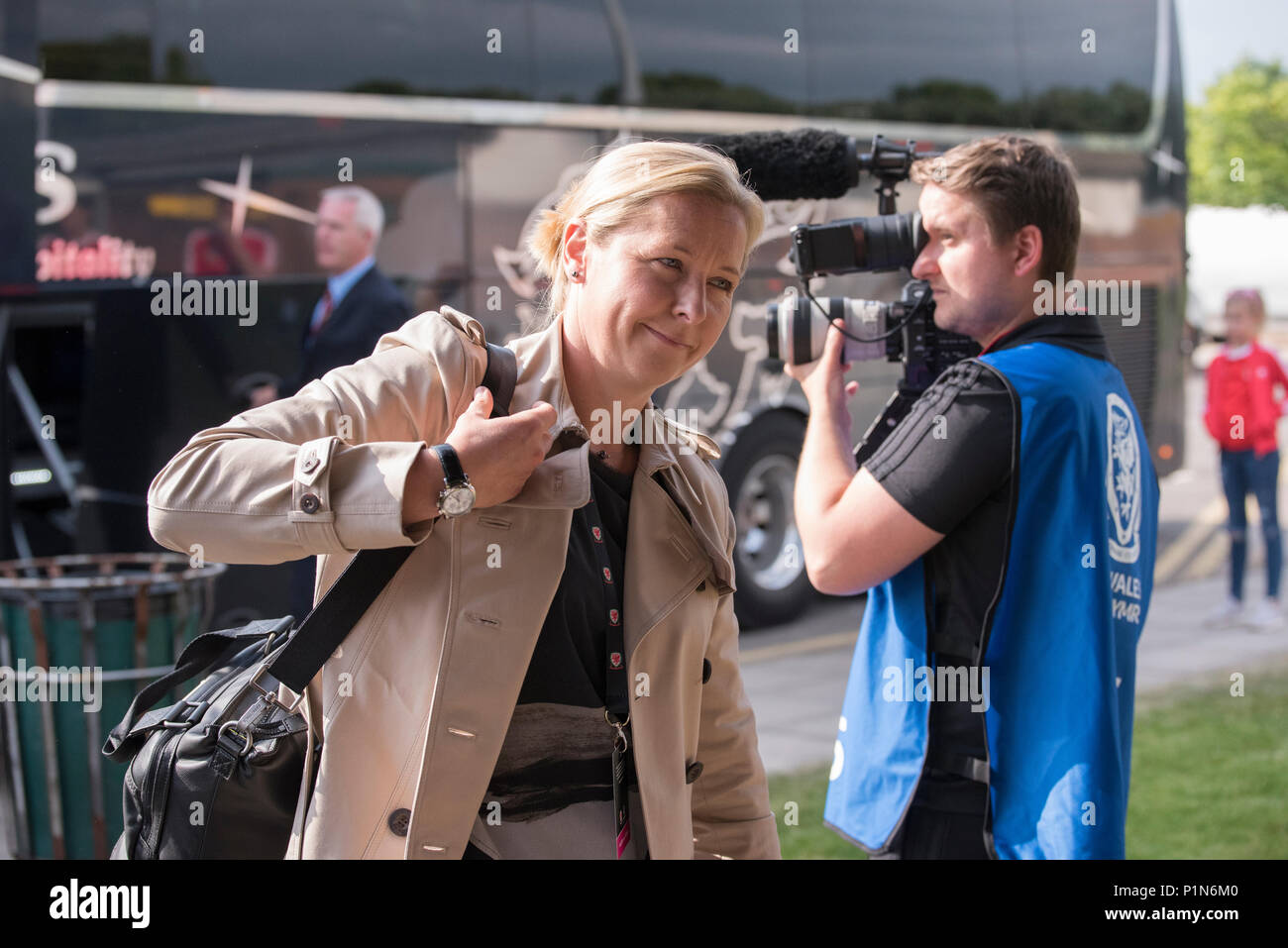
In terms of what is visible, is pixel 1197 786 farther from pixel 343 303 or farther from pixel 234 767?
pixel 234 767

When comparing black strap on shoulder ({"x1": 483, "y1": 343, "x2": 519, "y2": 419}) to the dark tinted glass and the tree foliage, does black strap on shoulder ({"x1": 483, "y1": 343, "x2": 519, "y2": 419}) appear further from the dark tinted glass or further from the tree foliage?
the tree foliage

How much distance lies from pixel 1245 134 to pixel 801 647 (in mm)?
27464

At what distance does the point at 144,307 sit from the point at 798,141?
3.58m

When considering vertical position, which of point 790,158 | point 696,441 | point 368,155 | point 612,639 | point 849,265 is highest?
point 368,155

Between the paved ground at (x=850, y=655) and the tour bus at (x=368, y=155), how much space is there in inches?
17.7

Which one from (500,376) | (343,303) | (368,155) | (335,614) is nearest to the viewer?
(335,614)

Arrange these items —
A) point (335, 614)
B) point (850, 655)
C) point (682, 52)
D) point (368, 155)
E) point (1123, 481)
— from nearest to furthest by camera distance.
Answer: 1. point (335, 614)
2. point (1123, 481)
3. point (368, 155)
4. point (682, 52)
5. point (850, 655)

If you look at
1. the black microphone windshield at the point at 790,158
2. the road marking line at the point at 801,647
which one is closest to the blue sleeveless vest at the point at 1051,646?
the black microphone windshield at the point at 790,158

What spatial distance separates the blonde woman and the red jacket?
22.2 feet

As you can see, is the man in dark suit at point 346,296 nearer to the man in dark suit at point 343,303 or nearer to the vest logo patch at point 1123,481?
the man in dark suit at point 343,303

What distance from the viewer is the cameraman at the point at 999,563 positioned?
2.11 metres

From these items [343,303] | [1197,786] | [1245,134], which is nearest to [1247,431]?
[1197,786]

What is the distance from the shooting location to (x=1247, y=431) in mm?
7754
